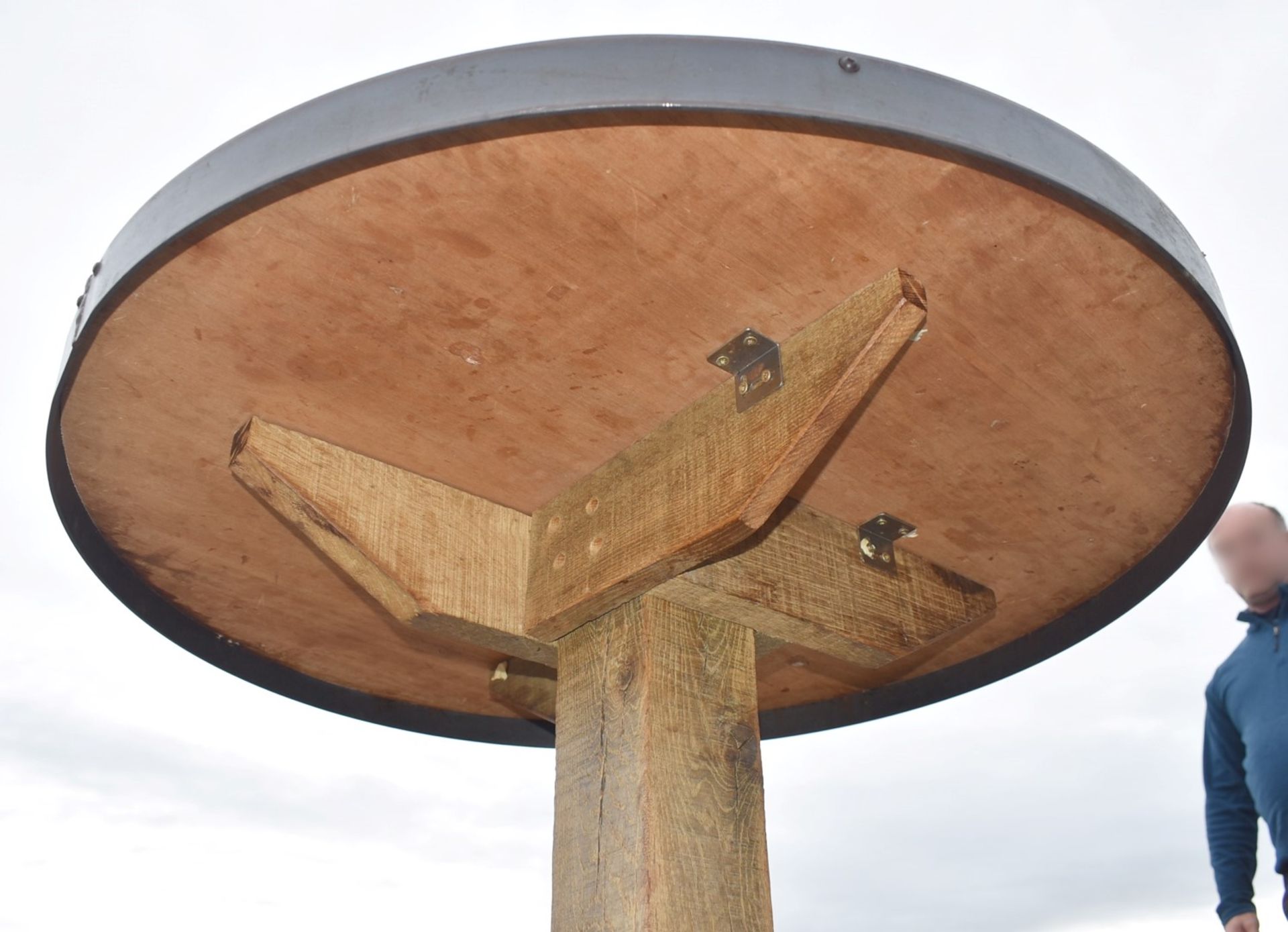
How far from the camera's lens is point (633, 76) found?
5.25ft

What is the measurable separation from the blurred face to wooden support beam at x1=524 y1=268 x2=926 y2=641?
2.11 feet

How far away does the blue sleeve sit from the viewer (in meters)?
2.12

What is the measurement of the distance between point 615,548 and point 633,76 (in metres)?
0.99

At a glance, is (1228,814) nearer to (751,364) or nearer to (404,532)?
(751,364)

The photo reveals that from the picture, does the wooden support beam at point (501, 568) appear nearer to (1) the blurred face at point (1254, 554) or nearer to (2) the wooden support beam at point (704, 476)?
(2) the wooden support beam at point (704, 476)

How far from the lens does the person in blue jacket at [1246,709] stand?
2.04 metres

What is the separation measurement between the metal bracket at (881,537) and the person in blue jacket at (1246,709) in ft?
2.02

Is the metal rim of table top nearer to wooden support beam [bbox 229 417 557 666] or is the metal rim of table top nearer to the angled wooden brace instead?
the angled wooden brace

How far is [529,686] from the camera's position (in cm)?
296

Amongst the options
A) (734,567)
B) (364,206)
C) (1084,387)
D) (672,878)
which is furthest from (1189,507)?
(364,206)

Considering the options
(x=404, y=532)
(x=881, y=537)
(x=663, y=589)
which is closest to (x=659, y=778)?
(x=663, y=589)

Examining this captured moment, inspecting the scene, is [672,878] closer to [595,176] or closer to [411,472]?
[411,472]

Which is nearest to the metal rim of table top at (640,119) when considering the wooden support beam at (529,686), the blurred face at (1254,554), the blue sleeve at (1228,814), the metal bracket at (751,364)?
the blurred face at (1254,554)

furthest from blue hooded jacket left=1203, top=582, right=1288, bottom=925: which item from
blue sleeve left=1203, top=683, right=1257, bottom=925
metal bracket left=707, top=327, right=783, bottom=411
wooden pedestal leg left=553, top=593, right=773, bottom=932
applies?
metal bracket left=707, top=327, right=783, bottom=411
